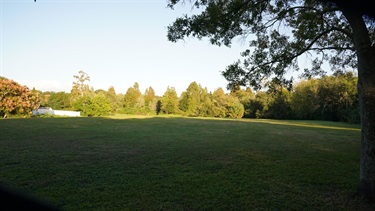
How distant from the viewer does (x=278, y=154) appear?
873 centimetres

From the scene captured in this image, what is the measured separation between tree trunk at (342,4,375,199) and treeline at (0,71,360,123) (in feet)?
21.8

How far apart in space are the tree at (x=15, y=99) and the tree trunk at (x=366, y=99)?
2908 cm

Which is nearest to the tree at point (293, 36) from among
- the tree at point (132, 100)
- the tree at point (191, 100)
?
the tree at point (191, 100)

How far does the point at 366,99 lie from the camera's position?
14.2 ft

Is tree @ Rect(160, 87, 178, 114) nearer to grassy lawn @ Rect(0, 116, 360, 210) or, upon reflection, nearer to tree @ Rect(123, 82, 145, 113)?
tree @ Rect(123, 82, 145, 113)

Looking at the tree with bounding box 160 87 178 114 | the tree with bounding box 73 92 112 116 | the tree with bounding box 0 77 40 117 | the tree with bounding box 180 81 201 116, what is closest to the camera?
the tree with bounding box 0 77 40 117

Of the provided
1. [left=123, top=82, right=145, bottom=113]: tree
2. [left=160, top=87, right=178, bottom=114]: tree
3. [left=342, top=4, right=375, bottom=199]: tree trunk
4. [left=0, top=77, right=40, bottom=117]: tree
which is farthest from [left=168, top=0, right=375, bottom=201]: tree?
[left=123, top=82, right=145, bottom=113]: tree

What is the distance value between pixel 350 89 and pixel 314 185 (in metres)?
28.6

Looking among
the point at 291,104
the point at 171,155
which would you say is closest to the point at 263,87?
the point at 171,155

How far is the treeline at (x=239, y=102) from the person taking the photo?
29.9 metres

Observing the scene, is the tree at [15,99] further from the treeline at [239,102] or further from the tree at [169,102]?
the tree at [169,102]

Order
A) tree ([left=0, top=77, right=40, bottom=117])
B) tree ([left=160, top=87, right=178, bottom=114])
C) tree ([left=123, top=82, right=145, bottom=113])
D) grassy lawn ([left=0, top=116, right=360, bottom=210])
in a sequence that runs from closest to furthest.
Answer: grassy lawn ([left=0, top=116, right=360, bottom=210])
tree ([left=0, top=77, right=40, bottom=117])
tree ([left=160, top=87, right=178, bottom=114])
tree ([left=123, top=82, right=145, bottom=113])

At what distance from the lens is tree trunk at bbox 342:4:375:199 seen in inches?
167

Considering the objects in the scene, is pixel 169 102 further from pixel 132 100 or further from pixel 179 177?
pixel 179 177
